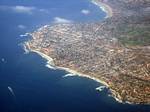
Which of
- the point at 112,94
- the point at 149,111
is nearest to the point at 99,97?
the point at 112,94

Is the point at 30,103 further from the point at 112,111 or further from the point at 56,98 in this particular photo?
the point at 112,111

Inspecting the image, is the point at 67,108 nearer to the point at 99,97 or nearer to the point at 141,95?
the point at 99,97

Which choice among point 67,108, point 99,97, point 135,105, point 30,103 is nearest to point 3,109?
point 30,103

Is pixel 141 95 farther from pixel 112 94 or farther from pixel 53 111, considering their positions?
pixel 53 111

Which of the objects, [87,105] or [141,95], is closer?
[87,105]

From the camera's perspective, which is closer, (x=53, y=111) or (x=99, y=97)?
(x=53, y=111)

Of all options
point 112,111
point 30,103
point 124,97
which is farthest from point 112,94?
point 30,103
